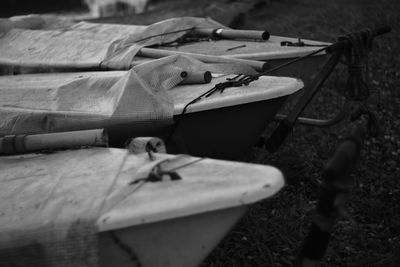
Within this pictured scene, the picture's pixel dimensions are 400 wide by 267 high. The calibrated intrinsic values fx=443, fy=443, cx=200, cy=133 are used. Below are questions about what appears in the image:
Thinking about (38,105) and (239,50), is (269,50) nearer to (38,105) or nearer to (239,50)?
(239,50)

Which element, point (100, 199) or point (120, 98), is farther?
point (120, 98)

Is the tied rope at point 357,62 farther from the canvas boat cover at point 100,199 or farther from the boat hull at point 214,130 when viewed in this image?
the canvas boat cover at point 100,199

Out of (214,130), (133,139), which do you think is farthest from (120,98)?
(214,130)

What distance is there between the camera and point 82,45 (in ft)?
15.1

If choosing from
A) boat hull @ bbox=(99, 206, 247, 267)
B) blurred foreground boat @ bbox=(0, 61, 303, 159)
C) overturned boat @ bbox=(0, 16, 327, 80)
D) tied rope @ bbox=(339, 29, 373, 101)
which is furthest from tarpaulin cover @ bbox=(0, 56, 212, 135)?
tied rope @ bbox=(339, 29, 373, 101)

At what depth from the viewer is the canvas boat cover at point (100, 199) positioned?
1907 millimetres

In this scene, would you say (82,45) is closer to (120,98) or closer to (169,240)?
(120,98)

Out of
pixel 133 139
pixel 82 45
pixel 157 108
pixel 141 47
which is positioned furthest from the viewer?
pixel 82 45

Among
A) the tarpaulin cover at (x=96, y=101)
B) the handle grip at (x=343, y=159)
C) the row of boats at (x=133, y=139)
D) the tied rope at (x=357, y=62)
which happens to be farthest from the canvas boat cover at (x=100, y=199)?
the tied rope at (x=357, y=62)

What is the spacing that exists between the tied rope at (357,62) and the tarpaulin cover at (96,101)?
1.20 m

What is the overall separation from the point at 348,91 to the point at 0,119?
2.42m

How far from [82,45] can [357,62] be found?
2826 millimetres

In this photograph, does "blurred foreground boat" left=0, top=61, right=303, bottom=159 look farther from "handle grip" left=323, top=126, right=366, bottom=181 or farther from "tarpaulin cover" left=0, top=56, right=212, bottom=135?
"handle grip" left=323, top=126, right=366, bottom=181

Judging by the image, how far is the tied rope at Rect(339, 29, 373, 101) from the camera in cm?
296
